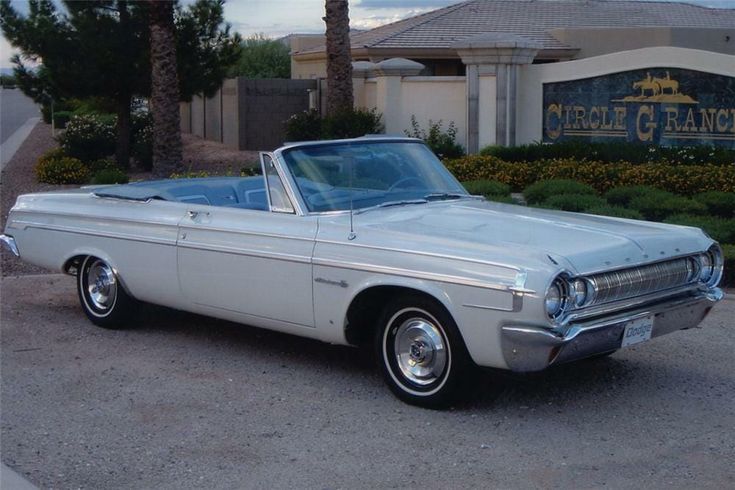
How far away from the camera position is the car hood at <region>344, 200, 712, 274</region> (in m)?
5.82

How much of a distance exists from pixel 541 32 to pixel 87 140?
13442 millimetres

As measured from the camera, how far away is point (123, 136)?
2317 cm

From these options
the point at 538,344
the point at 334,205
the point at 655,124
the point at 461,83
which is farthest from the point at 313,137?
the point at 538,344

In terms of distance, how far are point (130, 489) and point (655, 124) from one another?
1338 centimetres

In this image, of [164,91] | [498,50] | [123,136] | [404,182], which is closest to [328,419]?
[404,182]

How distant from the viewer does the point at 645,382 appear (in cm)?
675

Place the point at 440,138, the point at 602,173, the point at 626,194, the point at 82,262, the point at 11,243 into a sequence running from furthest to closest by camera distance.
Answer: the point at 440,138 < the point at 602,173 < the point at 626,194 < the point at 11,243 < the point at 82,262

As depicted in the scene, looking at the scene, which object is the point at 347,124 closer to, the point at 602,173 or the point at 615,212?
the point at 602,173

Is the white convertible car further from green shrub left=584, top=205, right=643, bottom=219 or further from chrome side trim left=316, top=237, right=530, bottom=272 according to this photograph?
green shrub left=584, top=205, right=643, bottom=219

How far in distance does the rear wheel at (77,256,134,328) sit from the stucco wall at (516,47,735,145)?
444 inches

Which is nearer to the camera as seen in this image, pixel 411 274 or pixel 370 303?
pixel 411 274

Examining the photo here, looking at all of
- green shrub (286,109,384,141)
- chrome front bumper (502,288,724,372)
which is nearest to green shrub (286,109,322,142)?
green shrub (286,109,384,141)

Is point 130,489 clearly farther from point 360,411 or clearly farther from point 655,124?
point 655,124

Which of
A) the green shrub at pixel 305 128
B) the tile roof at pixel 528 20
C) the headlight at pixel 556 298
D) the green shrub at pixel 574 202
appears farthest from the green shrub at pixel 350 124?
the headlight at pixel 556 298
